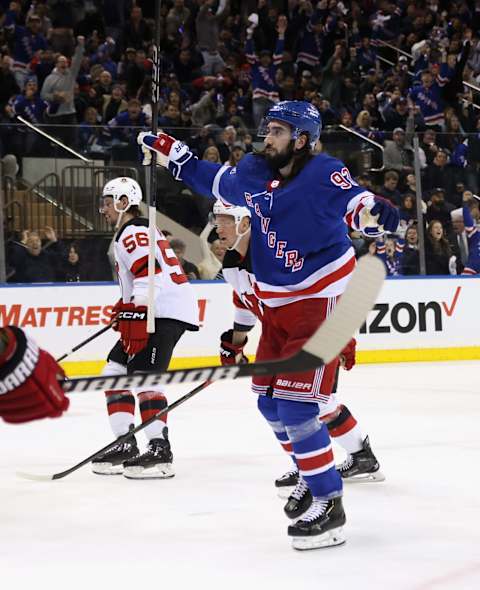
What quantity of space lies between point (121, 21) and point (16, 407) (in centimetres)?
1106

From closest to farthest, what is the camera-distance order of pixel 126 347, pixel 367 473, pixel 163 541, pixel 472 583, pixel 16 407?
pixel 16 407, pixel 472 583, pixel 163 541, pixel 367 473, pixel 126 347

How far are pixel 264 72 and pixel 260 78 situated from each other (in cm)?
12

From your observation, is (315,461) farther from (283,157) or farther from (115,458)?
(115,458)

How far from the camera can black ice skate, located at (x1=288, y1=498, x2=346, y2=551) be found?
3.64 meters

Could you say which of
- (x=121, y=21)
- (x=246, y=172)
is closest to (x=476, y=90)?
(x=121, y=21)

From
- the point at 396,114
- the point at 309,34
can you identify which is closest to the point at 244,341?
the point at 396,114

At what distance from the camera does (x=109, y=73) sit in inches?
457

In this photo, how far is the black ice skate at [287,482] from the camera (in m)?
4.56

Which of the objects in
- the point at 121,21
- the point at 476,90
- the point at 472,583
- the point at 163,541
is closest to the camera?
the point at 472,583

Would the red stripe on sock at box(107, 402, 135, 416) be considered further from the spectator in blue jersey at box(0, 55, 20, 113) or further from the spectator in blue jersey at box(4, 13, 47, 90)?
the spectator in blue jersey at box(4, 13, 47, 90)

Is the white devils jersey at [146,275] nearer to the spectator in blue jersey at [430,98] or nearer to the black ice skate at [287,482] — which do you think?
the black ice skate at [287,482]

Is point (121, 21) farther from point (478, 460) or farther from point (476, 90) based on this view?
point (478, 460)

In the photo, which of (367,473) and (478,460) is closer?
(367,473)

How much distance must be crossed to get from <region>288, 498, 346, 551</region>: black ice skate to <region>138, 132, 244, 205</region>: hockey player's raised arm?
1086mm
